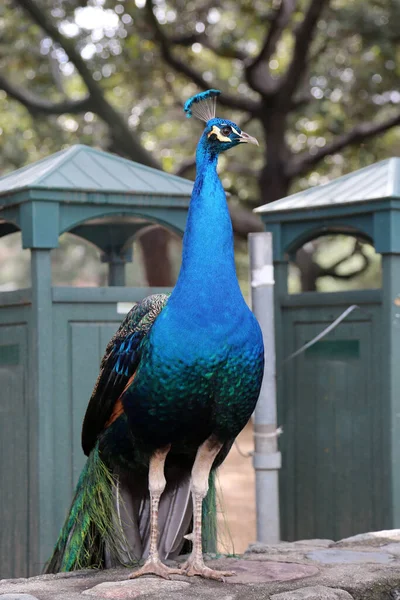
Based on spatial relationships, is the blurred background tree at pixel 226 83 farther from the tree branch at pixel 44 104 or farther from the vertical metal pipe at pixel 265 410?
the vertical metal pipe at pixel 265 410

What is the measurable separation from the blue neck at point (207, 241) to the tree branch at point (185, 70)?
28.2ft

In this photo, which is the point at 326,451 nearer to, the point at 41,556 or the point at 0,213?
the point at 41,556

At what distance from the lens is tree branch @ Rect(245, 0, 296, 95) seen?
11.8m

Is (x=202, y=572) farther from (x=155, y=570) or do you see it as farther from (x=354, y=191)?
(x=354, y=191)

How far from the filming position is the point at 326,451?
5.82m

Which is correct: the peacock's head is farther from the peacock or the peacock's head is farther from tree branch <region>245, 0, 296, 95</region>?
tree branch <region>245, 0, 296, 95</region>

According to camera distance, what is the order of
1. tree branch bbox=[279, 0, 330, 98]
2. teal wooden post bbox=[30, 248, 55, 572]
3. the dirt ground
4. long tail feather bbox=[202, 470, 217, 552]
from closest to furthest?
long tail feather bbox=[202, 470, 217, 552] < teal wooden post bbox=[30, 248, 55, 572] < the dirt ground < tree branch bbox=[279, 0, 330, 98]

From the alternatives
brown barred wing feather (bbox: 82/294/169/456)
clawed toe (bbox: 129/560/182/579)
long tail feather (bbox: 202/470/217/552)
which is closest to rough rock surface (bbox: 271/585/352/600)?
clawed toe (bbox: 129/560/182/579)

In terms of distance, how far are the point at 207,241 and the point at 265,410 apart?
5.50ft

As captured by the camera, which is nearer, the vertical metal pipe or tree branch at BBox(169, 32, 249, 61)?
the vertical metal pipe

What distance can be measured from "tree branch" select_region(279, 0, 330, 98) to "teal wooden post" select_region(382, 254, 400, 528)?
6698mm

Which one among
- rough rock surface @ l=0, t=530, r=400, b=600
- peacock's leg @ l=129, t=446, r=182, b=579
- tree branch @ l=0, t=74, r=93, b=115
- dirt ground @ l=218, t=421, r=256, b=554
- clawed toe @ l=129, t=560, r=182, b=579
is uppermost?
tree branch @ l=0, t=74, r=93, b=115

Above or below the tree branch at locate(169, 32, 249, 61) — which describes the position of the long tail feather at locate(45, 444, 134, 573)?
below

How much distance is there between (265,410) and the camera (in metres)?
5.00
